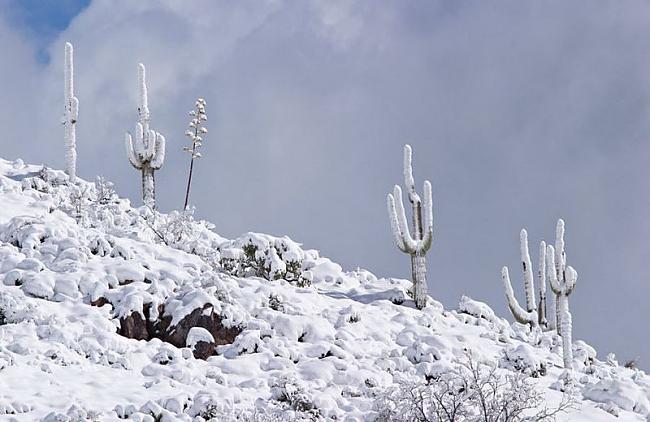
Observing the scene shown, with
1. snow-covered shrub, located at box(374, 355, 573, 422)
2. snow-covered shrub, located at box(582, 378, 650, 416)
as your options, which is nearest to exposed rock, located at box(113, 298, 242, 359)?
snow-covered shrub, located at box(374, 355, 573, 422)

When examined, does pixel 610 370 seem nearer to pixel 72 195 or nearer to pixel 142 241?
pixel 142 241

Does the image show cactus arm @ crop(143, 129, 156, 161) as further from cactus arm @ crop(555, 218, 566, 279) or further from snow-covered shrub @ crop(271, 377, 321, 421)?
snow-covered shrub @ crop(271, 377, 321, 421)

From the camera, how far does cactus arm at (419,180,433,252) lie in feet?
67.7

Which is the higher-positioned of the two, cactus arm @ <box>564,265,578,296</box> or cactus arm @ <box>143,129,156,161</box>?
cactus arm @ <box>143,129,156,161</box>

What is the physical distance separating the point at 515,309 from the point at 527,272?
1111 mm

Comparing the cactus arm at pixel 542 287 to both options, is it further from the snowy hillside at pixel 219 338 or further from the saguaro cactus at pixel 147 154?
the saguaro cactus at pixel 147 154

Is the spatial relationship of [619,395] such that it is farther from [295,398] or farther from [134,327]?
[134,327]

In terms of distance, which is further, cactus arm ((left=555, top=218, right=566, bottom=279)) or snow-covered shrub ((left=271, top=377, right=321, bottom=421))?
cactus arm ((left=555, top=218, right=566, bottom=279))

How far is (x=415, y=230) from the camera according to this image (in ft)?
68.8

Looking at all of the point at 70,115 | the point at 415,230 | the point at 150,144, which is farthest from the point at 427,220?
the point at 70,115

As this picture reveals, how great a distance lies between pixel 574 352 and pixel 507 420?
10459 mm

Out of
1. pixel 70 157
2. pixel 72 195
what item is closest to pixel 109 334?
pixel 72 195

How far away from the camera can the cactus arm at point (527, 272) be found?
22.6 metres

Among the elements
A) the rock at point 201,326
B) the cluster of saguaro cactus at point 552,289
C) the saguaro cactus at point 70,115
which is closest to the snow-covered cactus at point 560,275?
the cluster of saguaro cactus at point 552,289
